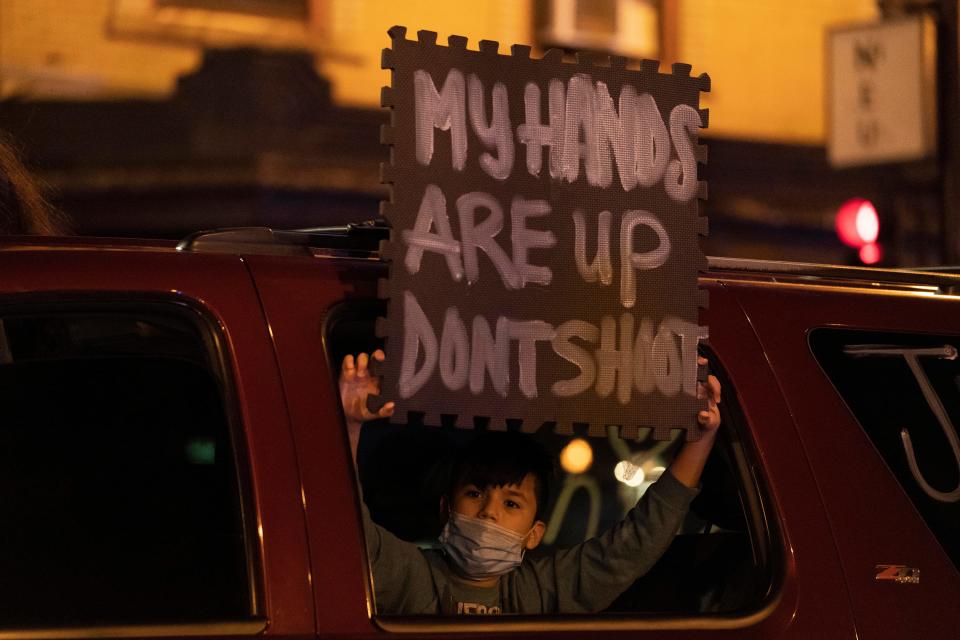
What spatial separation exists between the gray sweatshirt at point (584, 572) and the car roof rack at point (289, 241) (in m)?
0.49

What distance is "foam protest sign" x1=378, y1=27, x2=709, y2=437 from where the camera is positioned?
2.39 m

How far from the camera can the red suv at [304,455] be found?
220 cm

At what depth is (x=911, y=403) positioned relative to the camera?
2.86m

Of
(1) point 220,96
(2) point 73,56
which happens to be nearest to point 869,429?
(1) point 220,96

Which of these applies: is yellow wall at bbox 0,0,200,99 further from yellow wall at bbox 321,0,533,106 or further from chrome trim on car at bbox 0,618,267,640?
chrome trim on car at bbox 0,618,267,640

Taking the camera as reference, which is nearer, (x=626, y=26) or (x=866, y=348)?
(x=866, y=348)

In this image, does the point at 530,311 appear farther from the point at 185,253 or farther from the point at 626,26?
the point at 626,26

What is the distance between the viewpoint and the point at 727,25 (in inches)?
572

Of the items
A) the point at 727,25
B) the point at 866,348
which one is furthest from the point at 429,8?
the point at 866,348

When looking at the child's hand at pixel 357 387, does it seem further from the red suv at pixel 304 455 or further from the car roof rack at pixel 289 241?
the car roof rack at pixel 289 241

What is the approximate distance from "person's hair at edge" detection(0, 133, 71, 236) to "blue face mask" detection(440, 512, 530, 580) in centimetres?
108

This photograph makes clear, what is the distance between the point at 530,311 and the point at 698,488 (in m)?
0.56

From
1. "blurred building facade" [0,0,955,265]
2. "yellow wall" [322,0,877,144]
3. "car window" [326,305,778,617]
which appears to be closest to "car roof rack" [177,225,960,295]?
"car window" [326,305,778,617]

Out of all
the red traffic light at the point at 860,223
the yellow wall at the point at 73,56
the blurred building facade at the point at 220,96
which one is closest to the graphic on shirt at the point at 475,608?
the red traffic light at the point at 860,223
